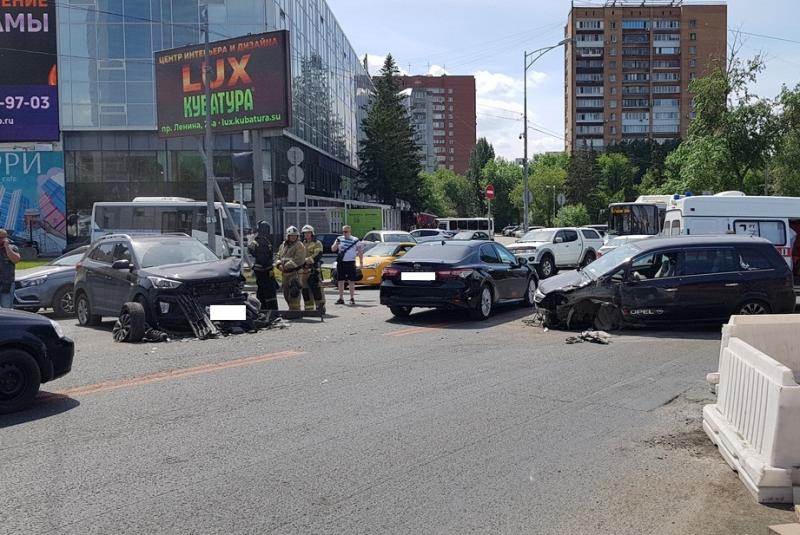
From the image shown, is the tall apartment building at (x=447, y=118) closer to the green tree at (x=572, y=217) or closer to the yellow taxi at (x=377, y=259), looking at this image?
the green tree at (x=572, y=217)

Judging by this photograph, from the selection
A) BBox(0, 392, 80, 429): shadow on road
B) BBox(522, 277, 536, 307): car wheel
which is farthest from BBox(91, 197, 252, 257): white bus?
BBox(0, 392, 80, 429): shadow on road

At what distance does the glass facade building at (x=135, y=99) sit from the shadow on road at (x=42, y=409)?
1451 inches

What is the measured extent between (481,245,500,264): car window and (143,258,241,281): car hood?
476 centimetres

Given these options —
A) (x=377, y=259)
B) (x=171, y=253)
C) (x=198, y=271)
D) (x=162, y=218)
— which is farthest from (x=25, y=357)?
(x=162, y=218)

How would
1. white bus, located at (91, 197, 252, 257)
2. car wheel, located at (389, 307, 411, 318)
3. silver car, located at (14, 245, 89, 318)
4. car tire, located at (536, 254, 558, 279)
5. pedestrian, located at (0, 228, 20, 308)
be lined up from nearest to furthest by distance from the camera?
pedestrian, located at (0, 228, 20, 308), car wheel, located at (389, 307, 411, 318), silver car, located at (14, 245, 89, 318), car tire, located at (536, 254, 558, 279), white bus, located at (91, 197, 252, 257)

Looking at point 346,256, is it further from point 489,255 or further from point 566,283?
point 566,283

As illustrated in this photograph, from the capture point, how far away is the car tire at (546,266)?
2575 cm

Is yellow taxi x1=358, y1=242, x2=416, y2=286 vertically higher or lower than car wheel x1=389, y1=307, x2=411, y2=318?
higher

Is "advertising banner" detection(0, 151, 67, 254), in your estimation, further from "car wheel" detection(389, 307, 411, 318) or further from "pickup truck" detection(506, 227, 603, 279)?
"car wheel" detection(389, 307, 411, 318)

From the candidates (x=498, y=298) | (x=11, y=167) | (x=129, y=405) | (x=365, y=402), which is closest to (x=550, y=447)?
(x=365, y=402)

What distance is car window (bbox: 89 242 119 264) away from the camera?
513 inches

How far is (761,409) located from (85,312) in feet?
39.5

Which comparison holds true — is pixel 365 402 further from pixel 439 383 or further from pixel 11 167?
pixel 11 167

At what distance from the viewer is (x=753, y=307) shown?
1191 cm
